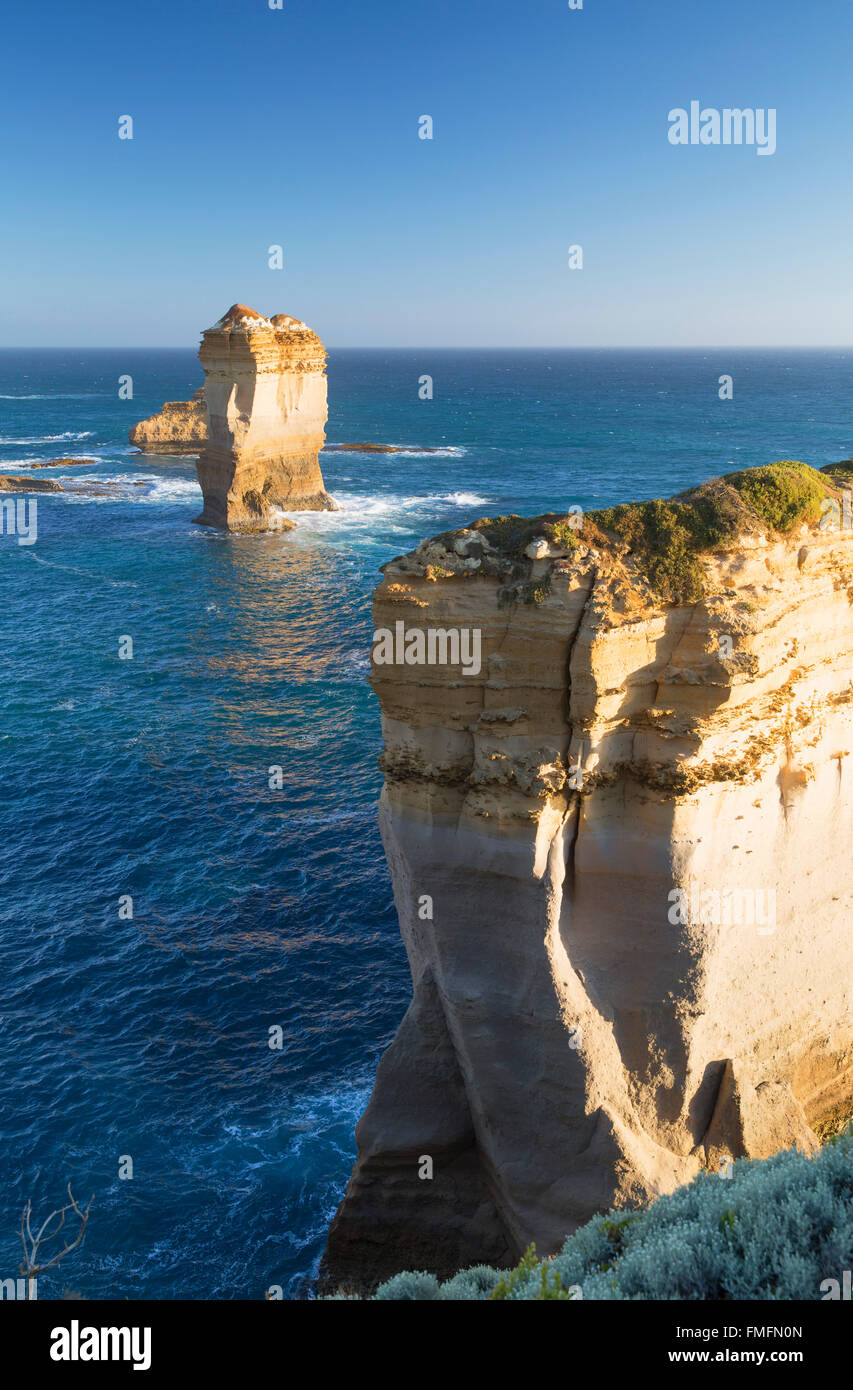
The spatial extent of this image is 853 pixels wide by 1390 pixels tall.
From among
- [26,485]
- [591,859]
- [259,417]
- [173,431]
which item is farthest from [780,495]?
[173,431]

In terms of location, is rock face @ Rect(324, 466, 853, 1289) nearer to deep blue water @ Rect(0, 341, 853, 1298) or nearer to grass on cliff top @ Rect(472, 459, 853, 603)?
grass on cliff top @ Rect(472, 459, 853, 603)

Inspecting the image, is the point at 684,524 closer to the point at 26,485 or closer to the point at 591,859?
the point at 591,859

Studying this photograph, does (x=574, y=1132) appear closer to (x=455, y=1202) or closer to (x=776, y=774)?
(x=455, y=1202)
